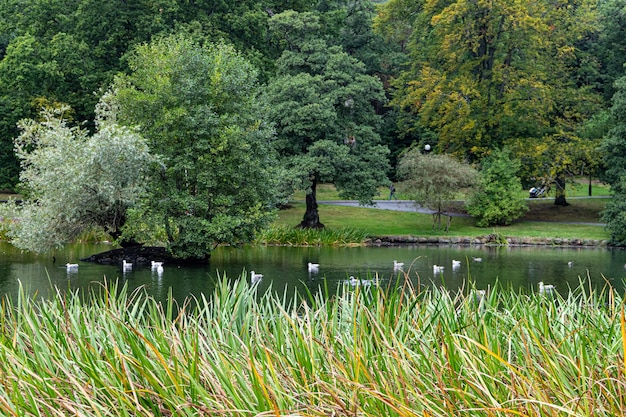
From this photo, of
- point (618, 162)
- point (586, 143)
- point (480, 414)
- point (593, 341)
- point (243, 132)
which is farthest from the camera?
point (586, 143)

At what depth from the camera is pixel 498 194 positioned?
109 ft

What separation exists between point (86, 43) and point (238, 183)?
1530 cm

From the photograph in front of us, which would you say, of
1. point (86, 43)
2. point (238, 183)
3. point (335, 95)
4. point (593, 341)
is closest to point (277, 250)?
point (238, 183)

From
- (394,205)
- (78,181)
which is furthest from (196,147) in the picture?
(394,205)

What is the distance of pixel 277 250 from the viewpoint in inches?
1060

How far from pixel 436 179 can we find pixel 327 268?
1187 cm

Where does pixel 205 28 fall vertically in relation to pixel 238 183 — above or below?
above

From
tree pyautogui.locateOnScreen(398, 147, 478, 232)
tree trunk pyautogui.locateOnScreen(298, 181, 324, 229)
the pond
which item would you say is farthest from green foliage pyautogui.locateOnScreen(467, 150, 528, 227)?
tree trunk pyautogui.locateOnScreen(298, 181, 324, 229)

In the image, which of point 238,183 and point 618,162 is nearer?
point 238,183

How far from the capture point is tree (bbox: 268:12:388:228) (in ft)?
101

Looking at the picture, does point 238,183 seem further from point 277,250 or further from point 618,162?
point 618,162

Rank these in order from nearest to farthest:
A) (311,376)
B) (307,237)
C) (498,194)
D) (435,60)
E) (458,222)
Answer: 1. (311,376)
2. (307,237)
3. (498,194)
4. (458,222)
5. (435,60)

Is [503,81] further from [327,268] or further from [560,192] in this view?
[327,268]

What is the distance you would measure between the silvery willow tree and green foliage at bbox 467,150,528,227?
14.0 m
